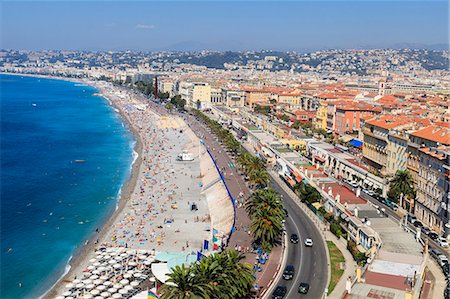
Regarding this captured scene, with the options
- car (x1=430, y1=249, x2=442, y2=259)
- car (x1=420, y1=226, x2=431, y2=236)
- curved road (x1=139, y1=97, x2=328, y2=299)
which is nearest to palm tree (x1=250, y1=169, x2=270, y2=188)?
curved road (x1=139, y1=97, x2=328, y2=299)

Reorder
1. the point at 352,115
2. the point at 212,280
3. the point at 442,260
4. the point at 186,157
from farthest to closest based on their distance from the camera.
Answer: the point at 352,115
the point at 186,157
the point at 442,260
the point at 212,280

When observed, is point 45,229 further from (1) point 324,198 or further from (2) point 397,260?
(2) point 397,260

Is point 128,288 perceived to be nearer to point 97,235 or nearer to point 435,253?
point 97,235

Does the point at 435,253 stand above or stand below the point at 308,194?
below

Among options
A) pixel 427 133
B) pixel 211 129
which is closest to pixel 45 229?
pixel 427 133

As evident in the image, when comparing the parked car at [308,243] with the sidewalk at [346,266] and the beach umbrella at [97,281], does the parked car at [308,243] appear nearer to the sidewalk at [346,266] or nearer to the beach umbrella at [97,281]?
the sidewalk at [346,266]

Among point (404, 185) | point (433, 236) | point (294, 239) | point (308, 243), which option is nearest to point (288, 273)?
point (308, 243)

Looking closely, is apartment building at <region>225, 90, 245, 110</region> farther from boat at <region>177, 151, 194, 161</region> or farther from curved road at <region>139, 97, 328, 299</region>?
curved road at <region>139, 97, 328, 299</region>
